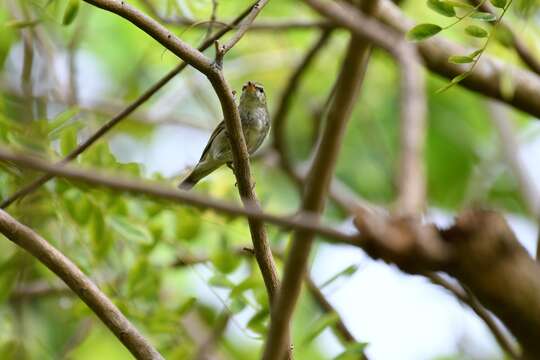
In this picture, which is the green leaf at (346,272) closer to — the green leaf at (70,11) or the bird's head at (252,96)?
the green leaf at (70,11)

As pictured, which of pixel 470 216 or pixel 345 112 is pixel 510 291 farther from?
pixel 345 112

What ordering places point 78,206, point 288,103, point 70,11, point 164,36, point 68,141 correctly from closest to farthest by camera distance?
point 164,36 < point 70,11 < point 68,141 < point 78,206 < point 288,103

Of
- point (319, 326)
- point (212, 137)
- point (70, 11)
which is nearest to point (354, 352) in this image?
point (319, 326)

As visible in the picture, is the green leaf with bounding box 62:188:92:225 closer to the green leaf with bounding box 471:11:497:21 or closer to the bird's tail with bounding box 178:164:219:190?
the bird's tail with bounding box 178:164:219:190

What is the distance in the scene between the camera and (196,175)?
3926 millimetres

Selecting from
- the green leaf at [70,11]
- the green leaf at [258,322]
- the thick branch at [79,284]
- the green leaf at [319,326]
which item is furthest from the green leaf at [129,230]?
the green leaf at [319,326]

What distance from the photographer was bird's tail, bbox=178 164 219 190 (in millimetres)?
3849

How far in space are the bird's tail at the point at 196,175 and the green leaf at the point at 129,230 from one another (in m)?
0.78

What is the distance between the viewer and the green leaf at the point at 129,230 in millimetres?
2996

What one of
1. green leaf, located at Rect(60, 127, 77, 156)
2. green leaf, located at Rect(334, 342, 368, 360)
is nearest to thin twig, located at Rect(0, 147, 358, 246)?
green leaf, located at Rect(334, 342, 368, 360)

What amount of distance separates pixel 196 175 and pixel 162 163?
7.45 ft

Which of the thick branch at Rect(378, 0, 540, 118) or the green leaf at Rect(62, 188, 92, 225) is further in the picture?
the thick branch at Rect(378, 0, 540, 118)

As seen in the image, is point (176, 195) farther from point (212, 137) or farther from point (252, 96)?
point (252, 96)

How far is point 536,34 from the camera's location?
4.31 meters
